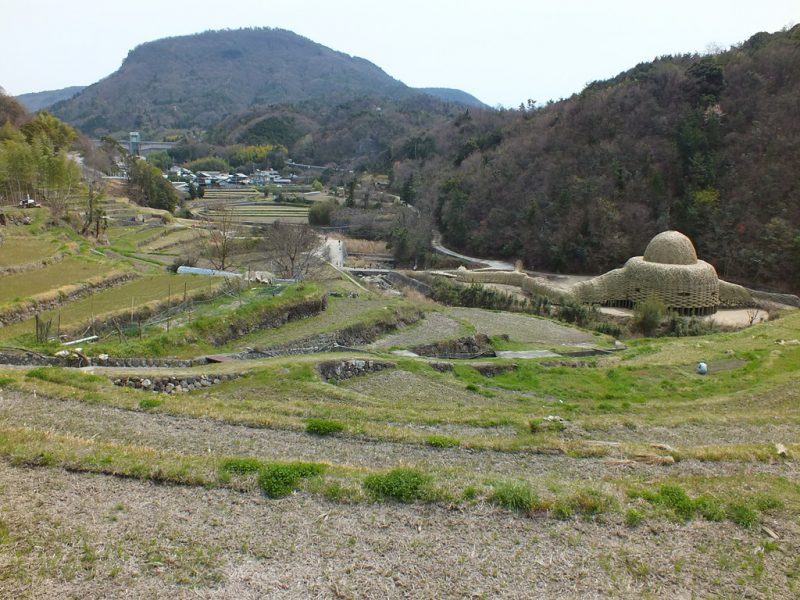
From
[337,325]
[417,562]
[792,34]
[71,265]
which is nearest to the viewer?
[417,562]

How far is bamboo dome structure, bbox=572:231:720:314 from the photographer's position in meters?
36.3

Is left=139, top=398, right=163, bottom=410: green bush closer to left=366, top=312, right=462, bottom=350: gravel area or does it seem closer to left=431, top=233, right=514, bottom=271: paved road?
left=366, top=312, right=462, bottom=350: gravel area

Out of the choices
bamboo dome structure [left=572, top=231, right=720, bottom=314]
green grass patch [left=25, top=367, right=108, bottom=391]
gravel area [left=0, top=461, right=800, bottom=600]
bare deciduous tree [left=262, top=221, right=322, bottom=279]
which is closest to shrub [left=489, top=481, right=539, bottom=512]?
gravel area [left=0, top=461, right=800, bottom=600]

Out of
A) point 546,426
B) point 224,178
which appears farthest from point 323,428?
point 224,178

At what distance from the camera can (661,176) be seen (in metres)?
51.6

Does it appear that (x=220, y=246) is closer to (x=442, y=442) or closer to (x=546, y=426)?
(x=546, y=426)

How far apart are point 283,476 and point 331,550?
1.77m

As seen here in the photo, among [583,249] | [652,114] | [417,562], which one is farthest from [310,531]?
[652,114]

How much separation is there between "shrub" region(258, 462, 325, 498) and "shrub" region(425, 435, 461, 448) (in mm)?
2757

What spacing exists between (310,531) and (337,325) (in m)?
16.5

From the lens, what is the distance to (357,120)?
494 ft

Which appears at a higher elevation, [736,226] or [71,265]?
[736,226]

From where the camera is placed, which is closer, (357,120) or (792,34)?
(792,34)

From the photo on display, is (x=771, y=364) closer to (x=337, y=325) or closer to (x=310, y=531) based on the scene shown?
(x=337, y=325)
